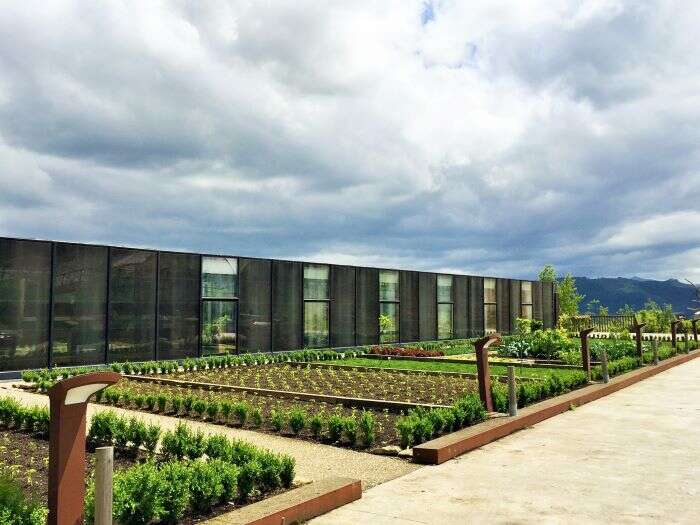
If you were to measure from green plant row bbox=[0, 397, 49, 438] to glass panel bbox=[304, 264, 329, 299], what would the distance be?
18.0 metres

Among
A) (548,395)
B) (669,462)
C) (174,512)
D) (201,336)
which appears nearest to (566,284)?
(201,336)

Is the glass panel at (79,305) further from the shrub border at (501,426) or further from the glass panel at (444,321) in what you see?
the glass panel at (444,321)

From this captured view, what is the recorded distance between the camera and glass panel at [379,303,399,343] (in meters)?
33.0

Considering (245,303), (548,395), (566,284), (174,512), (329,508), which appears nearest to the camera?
(174,512)

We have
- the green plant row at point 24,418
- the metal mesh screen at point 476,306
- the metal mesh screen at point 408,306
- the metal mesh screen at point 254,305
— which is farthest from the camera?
the metal mesh screen at point 476,306

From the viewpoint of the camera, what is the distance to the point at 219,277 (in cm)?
2548

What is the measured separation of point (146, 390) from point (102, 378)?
468 inches

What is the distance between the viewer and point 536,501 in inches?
281

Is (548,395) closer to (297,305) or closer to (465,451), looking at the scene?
(465,451)

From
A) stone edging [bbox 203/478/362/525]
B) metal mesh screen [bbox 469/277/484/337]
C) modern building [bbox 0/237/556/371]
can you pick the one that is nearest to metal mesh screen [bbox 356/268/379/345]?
modern building [bbox 0/237/556/371]

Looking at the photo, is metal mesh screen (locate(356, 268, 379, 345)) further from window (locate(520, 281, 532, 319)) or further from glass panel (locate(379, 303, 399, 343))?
window (locate(520, 281, 532, 319))

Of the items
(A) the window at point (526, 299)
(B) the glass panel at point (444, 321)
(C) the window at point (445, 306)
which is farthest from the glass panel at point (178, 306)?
(A) the window at point (526, 299)

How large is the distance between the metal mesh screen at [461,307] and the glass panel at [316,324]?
1122 cm

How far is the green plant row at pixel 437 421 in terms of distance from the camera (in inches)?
386
